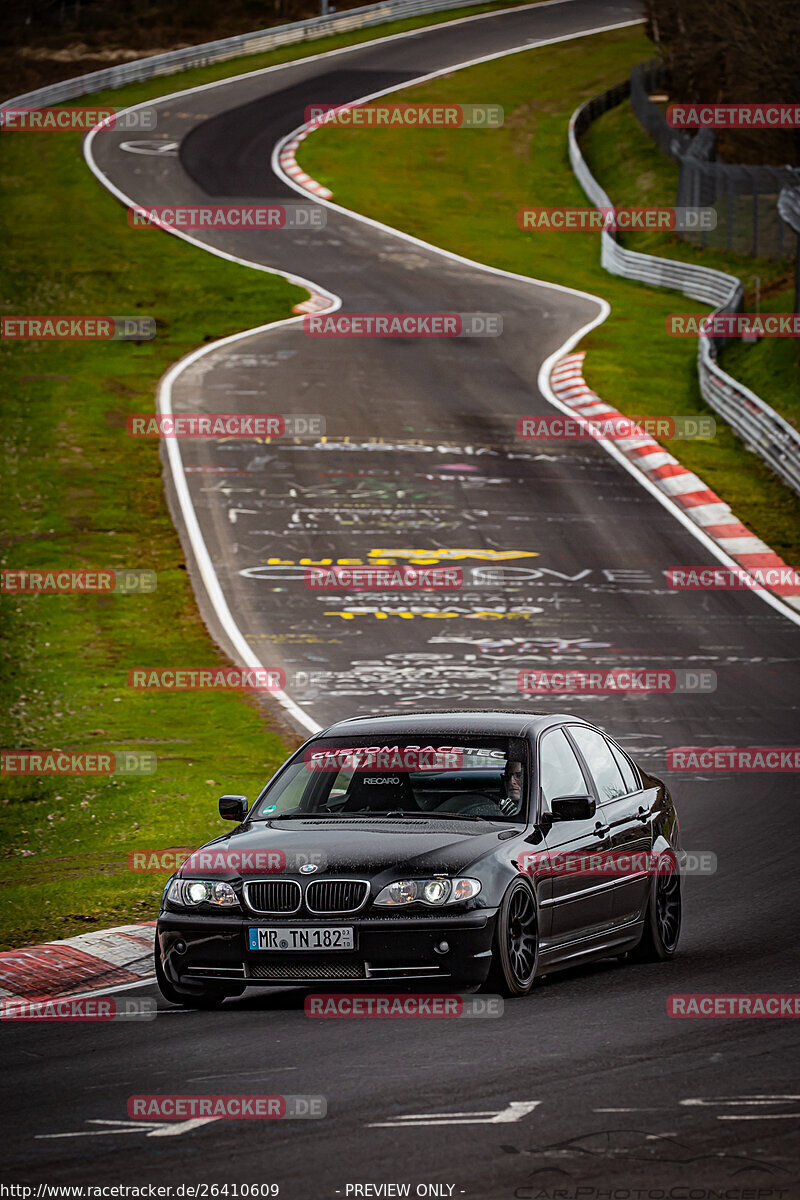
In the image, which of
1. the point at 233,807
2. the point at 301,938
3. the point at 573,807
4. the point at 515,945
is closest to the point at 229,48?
the point at 233,807

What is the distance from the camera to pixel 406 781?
9664mm

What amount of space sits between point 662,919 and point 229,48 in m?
73.3

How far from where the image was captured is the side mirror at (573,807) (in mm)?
9227

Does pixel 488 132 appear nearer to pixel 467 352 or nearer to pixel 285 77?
pixel 285 77

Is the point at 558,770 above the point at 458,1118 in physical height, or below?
below

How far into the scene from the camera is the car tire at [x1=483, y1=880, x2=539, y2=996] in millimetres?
8578

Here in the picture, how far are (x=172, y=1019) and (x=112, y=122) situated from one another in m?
62.9

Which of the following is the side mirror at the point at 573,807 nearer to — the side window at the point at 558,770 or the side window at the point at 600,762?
the side window at the point at 558,770

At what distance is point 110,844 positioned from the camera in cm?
1441

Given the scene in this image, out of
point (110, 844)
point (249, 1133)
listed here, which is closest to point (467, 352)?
point (110, 844)

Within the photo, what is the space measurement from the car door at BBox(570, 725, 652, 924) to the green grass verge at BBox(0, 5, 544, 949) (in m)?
3.05

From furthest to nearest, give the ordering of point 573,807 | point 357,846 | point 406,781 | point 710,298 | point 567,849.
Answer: point 710,298 < point 406,781 < point 567,849 < point 573,807 < point 357,846

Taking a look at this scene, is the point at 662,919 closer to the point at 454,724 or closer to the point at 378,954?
the point at 454,724

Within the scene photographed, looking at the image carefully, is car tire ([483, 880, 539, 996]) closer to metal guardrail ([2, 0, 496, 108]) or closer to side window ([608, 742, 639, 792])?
side window ([608, 742, 639, 792])
